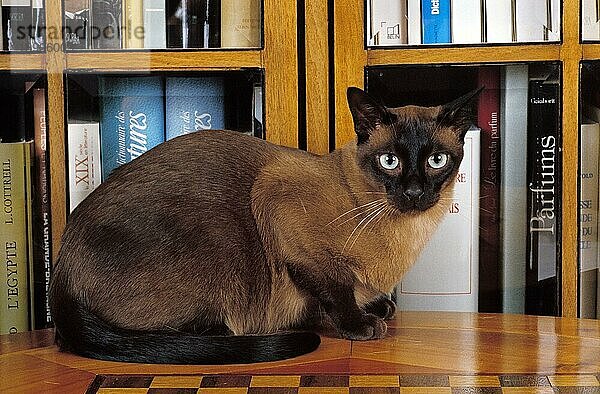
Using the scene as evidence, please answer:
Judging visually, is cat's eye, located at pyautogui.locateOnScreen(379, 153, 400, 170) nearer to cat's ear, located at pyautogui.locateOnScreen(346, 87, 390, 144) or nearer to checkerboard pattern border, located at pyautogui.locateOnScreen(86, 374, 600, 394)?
cat's ear, located at pyautogui.locateOnScreen(346, 87, 390, 144)

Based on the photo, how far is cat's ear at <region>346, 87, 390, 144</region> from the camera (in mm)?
1296

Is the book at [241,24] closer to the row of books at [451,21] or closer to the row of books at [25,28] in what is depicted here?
the row of books at [451,21]

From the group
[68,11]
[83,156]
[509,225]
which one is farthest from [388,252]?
[68,11]

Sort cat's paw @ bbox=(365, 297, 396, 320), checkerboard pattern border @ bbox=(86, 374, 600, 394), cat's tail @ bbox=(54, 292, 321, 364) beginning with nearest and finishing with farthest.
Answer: checkerboard pattern border @ bbox=(86, 374, 600, 394), cat's tail @ bbox=(54, 292, 321, 364), cat's paw @ bbox=(365, 297, 396, 320)

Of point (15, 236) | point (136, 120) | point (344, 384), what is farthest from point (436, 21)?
point (15, 236)

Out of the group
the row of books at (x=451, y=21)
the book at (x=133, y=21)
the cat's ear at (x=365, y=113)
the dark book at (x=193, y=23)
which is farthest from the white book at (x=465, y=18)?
the book at (x=133, y=21)

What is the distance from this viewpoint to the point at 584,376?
3.87 ft

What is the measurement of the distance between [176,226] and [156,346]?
0.16m

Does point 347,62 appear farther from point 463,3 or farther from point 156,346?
point 156,346

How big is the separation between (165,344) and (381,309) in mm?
339

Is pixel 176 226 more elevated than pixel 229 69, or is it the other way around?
pixel 229 69

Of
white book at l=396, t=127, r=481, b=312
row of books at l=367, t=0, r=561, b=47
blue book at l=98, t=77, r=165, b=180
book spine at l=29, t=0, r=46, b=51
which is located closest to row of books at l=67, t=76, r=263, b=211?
blue book at l=98, t=77, r=165, b=180

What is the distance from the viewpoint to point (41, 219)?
149cm

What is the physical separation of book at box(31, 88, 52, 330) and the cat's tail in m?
0.20
